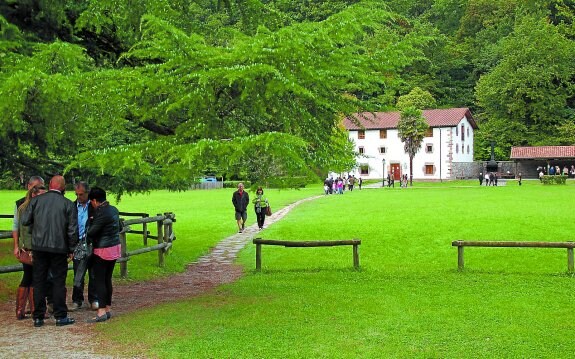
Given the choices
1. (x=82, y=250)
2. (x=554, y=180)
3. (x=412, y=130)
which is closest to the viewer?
(x=82, y=250)

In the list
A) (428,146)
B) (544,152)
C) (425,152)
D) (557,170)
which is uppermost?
(428,146)

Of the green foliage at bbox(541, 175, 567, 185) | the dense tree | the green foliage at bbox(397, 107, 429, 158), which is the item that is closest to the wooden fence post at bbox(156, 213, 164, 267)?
the dense tree

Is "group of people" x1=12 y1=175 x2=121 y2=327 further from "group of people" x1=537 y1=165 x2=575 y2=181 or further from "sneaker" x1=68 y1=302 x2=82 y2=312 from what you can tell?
"group of people" x1=537 y1=165 x2=575 y2=181

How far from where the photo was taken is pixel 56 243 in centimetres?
841

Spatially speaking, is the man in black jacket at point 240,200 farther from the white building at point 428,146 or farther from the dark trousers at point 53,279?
the white building at point 428,146

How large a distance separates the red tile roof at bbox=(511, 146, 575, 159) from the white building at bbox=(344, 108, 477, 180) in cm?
833

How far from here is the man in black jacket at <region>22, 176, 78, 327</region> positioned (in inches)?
331

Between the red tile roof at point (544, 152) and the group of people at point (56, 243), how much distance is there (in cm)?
6892

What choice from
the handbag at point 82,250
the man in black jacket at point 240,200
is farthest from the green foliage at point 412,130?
the handbag at point 82,250

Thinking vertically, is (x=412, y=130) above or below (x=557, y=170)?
above

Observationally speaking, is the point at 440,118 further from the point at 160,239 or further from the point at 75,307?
the point at 75,307

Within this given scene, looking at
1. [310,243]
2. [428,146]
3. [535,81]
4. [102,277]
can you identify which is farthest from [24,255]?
[535,81]

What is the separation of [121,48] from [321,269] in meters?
6.33

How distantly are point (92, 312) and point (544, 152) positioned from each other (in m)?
69.8
